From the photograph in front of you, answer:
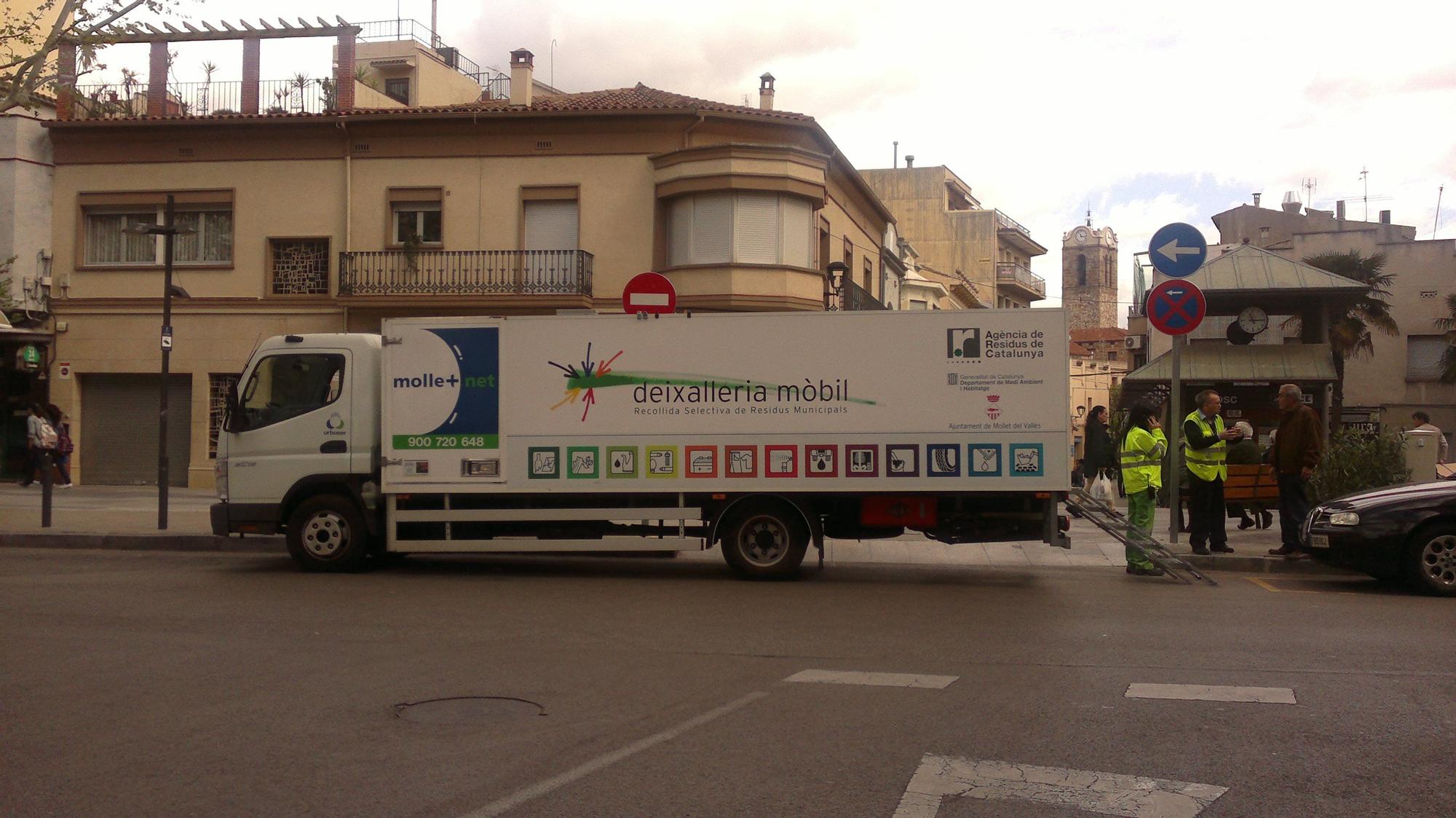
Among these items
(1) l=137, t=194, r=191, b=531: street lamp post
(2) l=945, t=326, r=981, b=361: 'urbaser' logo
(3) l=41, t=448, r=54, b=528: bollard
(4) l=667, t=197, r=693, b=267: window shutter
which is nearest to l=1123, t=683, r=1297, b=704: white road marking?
(2) l=945, t=326, r=981, b=361: 'urbaser' logo

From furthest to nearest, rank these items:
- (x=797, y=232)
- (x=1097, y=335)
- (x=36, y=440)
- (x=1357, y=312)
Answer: (x=1097, y=335)
(x=1357, y=312)
(x=797, y=232)
(x=36, y=440)

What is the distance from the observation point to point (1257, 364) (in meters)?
25.5

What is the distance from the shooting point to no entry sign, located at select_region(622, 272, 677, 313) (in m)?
12.9

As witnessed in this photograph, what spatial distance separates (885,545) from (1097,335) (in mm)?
88773

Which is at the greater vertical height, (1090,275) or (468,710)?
(1090,275)

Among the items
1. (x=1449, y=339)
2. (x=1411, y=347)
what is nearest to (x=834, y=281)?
(x=1449, y=339)

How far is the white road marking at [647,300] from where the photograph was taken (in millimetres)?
12750

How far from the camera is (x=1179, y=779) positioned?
5.09 metres

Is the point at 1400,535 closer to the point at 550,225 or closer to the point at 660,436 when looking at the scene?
the point at 660,436

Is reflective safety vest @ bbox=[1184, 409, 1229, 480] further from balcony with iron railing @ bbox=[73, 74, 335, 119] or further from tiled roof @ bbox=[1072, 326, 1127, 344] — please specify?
tiled roof @ bbox=[1072, 326, 1127, 344]

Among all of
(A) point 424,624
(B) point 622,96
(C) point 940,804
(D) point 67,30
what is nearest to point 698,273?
(B) point 622,96

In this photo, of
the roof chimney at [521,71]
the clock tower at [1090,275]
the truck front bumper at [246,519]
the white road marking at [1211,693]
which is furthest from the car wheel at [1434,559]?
the clock tower at [1090,275]

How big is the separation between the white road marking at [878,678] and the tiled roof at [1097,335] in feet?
299

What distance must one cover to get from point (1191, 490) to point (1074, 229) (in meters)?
98.7
